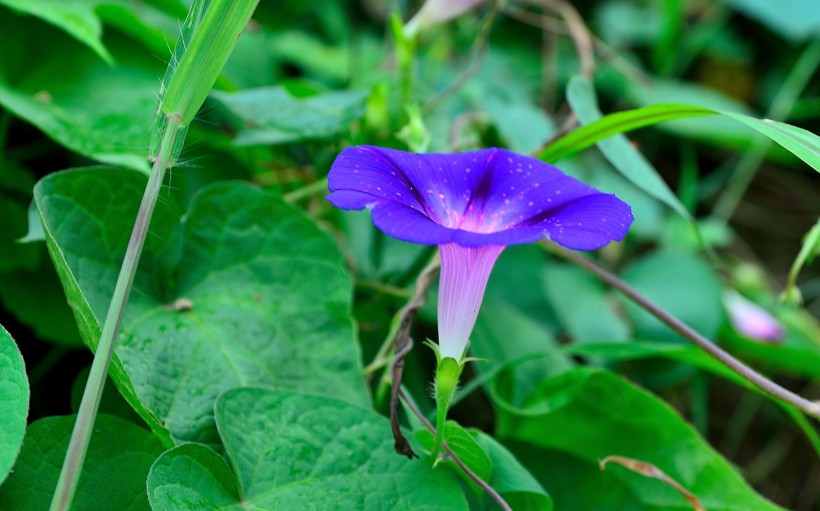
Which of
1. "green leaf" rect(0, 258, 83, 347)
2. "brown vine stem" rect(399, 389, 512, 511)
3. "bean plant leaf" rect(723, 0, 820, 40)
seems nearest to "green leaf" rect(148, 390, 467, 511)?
"brown vine stem" rect(399, 389, 512, 511)

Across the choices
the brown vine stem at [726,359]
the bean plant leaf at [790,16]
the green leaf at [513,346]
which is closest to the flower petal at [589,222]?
the brown vine stem at [726,359]

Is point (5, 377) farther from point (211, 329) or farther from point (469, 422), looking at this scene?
point (469, 422)

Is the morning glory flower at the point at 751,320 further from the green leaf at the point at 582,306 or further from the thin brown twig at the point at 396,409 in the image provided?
the thin brown twig at the point at 396,409

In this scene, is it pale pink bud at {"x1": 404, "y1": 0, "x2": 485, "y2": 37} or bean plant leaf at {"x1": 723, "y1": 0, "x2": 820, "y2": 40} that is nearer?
pale pink bud at {"x1": 404, "y1": 0, "x2": 485, "y2": 37}

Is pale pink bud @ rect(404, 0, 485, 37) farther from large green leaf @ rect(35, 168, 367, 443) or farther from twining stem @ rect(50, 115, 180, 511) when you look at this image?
twining stem @ rect(50, 115, 180, 511)

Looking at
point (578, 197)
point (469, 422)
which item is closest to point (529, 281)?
point (469, 422)
